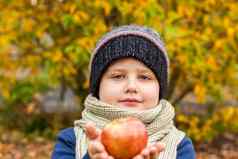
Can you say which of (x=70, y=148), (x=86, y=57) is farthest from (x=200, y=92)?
(x=70, y=148)

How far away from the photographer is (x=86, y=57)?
19.2 feet

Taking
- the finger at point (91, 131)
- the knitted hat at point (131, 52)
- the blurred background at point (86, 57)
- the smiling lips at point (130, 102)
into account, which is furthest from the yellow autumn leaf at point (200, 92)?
the finger at point (91, 131)

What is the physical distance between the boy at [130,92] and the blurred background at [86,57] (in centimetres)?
259

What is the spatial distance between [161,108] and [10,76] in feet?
13.4

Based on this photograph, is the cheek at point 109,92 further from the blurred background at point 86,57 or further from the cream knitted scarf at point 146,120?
the blurred background at point 86,57

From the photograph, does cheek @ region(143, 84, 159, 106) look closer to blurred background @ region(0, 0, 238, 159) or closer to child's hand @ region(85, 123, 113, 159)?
child's hand @ region(85, 123, 113, 159)

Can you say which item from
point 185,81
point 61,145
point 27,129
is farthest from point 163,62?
point 27,129

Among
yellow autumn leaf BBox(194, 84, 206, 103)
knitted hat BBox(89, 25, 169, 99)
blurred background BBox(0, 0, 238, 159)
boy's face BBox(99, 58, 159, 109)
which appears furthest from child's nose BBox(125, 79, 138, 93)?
yellow autumn leaf BBox(194, 84, 206, 103)

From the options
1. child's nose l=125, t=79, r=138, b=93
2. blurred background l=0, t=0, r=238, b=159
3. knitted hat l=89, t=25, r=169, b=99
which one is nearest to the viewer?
child's nose l=125, t=79, r=138, b=93

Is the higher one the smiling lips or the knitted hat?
the knitted hat

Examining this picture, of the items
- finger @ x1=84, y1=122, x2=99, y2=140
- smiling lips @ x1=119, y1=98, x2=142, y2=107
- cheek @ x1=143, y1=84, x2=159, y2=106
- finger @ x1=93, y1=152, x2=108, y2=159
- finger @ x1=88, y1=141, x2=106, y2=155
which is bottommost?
finger @ x1=93, y1=152, x2=108, y2=159

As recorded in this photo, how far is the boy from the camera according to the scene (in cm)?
280

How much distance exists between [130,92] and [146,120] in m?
0.12

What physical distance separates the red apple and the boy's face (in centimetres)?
30
